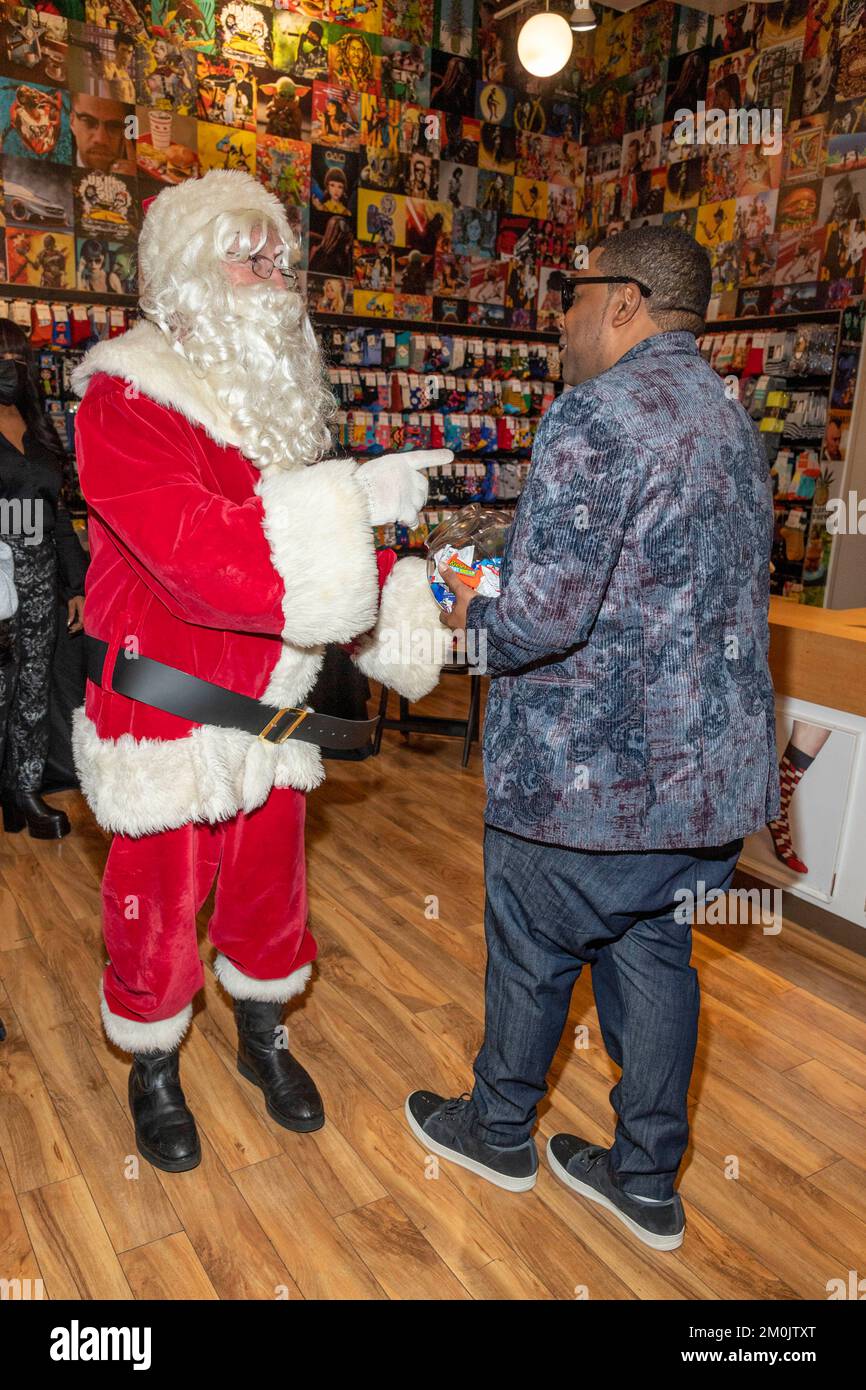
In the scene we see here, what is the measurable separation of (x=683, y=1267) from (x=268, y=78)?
19.2ft

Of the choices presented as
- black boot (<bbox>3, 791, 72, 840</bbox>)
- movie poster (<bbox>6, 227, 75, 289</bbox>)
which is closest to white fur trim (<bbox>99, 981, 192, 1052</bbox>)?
black boot (<bbox>3, 791, 72, 840</bbox>)

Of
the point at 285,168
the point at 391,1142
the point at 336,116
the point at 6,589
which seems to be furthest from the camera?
the point at 336,116

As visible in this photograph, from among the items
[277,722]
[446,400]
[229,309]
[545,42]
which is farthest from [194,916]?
[446,400]

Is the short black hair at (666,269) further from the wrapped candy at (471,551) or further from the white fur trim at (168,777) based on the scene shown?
the white fur trim at (168,777)

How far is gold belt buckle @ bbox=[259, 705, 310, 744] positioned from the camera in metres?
1.79

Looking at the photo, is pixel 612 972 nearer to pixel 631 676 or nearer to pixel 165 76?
pixel 631 676

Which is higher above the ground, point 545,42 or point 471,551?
point 545,42

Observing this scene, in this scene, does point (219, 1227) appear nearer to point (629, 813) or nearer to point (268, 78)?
point (629, 813)

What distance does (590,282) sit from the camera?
4.93ft

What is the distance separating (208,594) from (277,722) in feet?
1.18

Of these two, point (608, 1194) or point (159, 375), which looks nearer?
point (159, 375)

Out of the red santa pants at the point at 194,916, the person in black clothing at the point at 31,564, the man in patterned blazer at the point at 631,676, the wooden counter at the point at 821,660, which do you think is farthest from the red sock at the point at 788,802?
the person in black clothing at the point at 31,564

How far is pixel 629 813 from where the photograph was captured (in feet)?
4.80

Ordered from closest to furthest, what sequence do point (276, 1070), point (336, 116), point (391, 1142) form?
point (391, 1142)
point (276, 1070)
point (336, 116)
